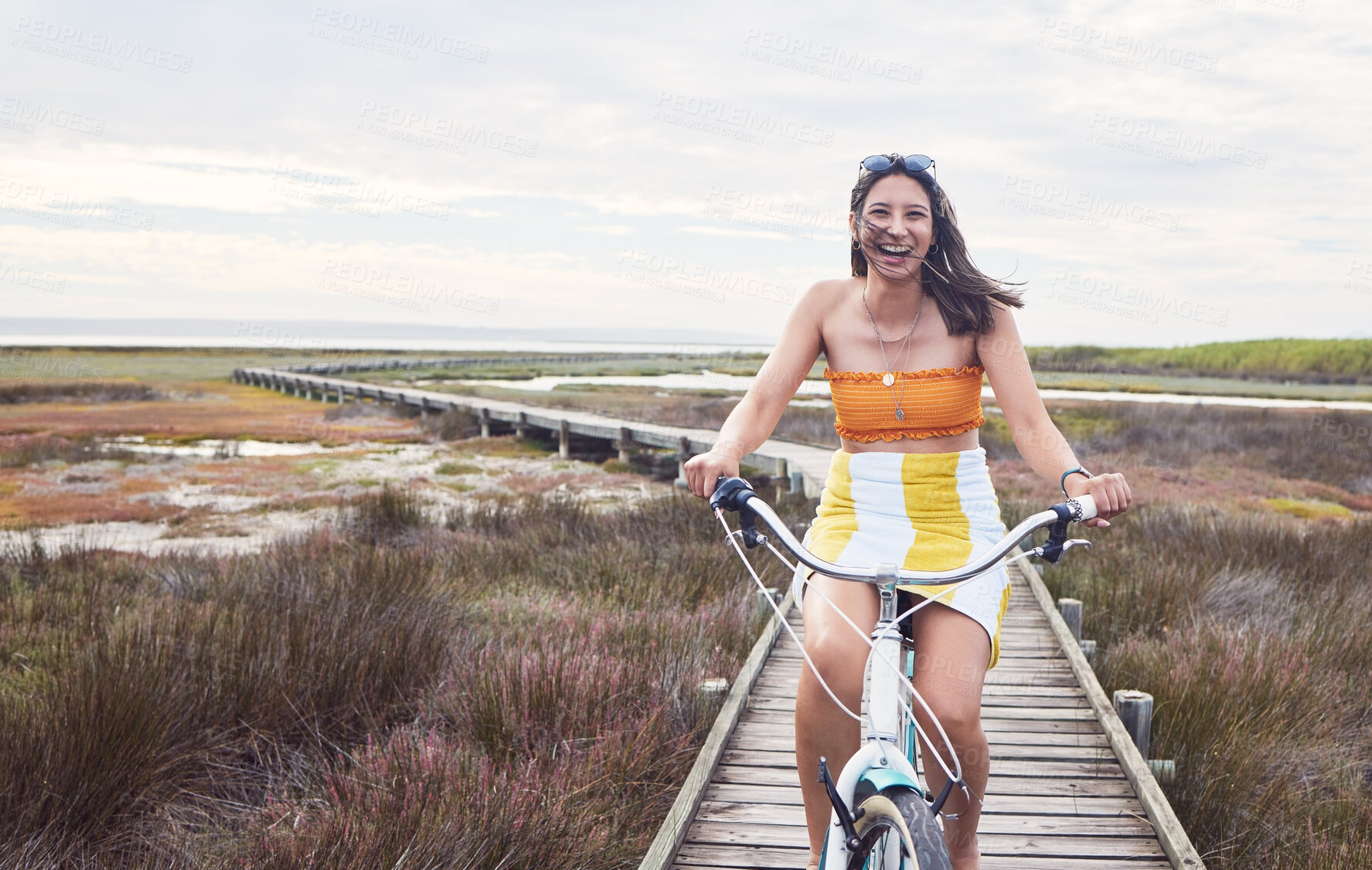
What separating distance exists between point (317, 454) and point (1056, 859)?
63.1ft

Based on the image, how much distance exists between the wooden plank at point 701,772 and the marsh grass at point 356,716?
0.74 ft

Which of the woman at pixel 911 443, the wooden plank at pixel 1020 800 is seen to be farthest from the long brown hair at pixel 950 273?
the wooden plank at pixel 1020 800

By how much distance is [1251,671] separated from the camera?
4.87m

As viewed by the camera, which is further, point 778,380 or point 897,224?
point 778,380

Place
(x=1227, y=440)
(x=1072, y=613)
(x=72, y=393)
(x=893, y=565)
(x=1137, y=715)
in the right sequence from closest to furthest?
(x=893, y=565) < (x=1137, y=715) < (x=1072, y=613) < (x=1227, y=440) < (x=72, y=393)

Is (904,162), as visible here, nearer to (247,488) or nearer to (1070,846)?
(1070,846)

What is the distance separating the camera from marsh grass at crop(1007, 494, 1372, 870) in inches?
145

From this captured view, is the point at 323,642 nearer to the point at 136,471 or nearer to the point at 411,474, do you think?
the point at 411,474

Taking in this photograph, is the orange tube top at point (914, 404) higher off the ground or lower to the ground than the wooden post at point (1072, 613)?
higher

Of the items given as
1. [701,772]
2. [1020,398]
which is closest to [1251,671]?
[701,772]

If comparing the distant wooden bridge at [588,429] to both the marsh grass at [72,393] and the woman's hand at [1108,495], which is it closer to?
the marsh grass at [72,393]

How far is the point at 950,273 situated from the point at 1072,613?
3.81 metres

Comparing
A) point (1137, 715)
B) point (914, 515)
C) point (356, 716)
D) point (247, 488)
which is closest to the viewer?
point (914, 515)

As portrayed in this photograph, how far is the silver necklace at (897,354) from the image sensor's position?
226 cm
